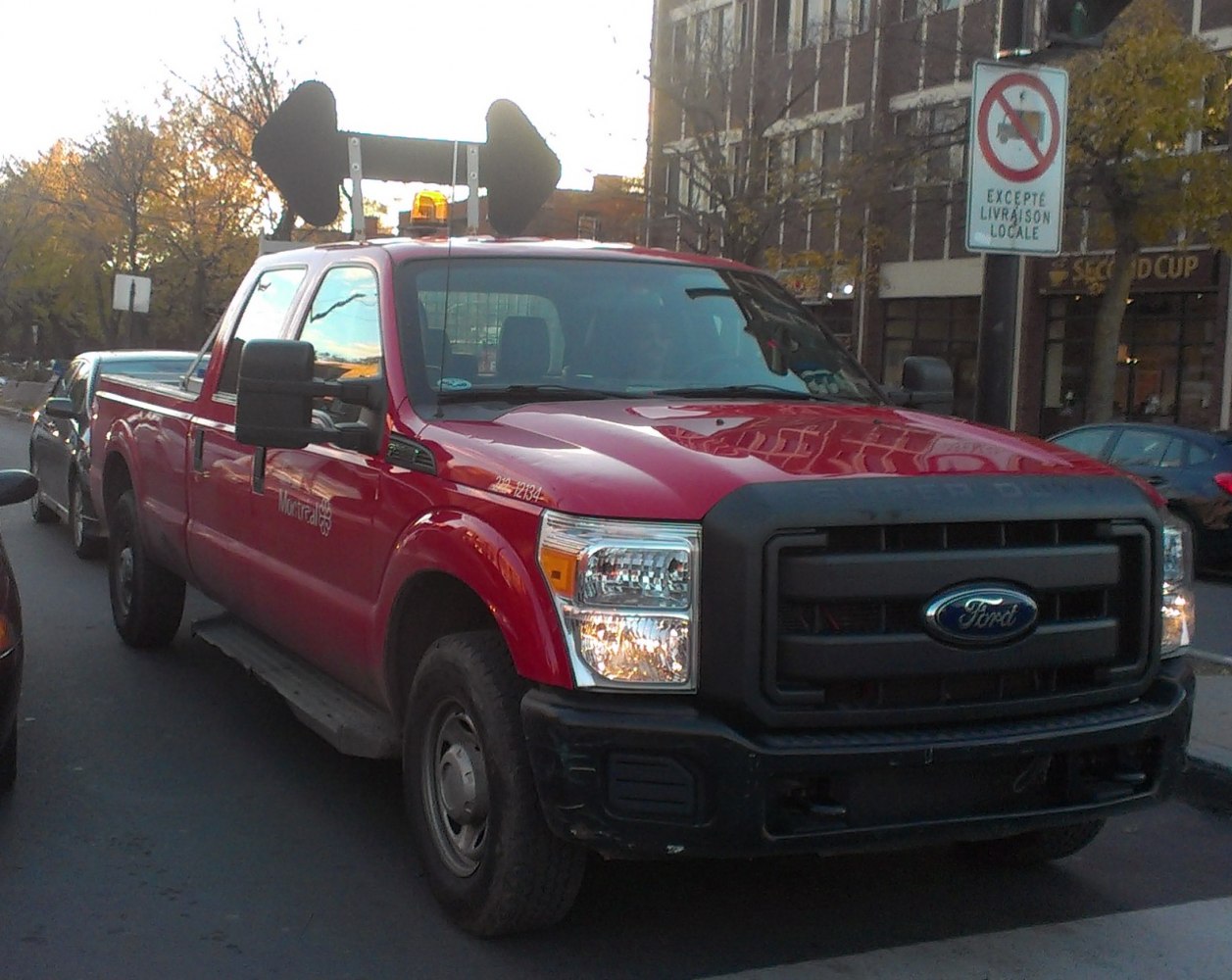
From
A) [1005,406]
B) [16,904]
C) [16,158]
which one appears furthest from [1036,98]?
[16,158]

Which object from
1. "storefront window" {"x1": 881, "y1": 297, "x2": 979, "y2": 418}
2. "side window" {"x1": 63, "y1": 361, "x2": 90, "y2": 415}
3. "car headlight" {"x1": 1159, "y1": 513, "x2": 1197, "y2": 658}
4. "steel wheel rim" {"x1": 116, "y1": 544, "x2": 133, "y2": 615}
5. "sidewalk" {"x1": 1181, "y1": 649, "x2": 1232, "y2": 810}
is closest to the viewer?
"car headlight" {"x1": 1159, "y1": 513, "x2": 1197, "y2": 658}

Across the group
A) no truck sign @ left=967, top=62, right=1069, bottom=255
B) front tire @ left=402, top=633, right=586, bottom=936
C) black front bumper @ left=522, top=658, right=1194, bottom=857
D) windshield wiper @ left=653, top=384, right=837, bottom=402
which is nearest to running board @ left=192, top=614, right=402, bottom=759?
front tire @ left=402, top=633, right=586, bottom=936

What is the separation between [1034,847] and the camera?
502cm

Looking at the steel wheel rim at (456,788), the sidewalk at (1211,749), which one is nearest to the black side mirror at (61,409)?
the steel wheel rim at (456,788)

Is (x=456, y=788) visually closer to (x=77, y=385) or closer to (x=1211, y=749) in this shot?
(x=1211, y=749)

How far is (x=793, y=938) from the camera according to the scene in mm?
4441

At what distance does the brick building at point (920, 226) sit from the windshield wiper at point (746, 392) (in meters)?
17.6

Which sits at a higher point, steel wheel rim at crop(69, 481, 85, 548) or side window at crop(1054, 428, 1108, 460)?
side window at crop(1054, 428, 1108, 460)

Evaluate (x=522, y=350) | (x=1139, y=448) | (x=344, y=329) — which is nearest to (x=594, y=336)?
(x=522, y=350)

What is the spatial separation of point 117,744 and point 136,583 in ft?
5.47

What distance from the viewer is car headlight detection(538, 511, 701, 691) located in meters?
3.79

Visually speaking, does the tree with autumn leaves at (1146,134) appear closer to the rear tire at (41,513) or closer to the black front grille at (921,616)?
the rear tire at (41,513)

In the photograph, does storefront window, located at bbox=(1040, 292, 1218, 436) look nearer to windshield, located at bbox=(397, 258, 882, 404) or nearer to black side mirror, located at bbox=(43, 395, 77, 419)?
black side mirror, located at bbox=(43, 395, 77, 419)

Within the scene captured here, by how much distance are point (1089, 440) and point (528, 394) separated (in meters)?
11.8
